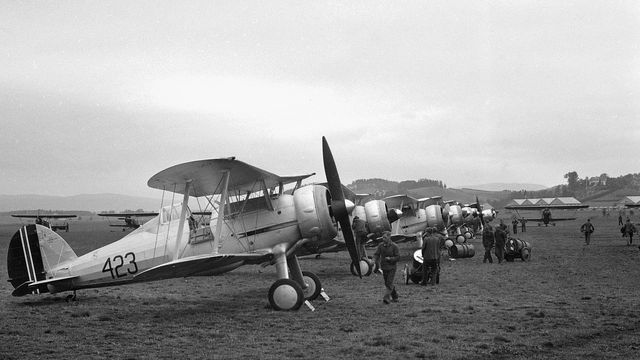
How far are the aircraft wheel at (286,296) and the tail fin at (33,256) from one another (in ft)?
16.4

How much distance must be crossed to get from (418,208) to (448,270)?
30.6 feet

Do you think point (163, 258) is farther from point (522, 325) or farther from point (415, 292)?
point (522, 325)

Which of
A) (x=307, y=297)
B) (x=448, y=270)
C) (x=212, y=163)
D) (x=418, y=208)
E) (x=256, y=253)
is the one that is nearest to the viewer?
(x=212, y=163)

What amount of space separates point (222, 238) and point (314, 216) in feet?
6.50

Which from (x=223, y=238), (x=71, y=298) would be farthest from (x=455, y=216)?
(x=71, y=298)

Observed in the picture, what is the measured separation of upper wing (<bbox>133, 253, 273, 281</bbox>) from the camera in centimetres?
920

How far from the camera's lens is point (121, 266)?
37.6ft

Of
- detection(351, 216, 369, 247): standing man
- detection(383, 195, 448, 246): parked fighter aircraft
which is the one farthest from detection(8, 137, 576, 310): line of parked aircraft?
detection(383, 195, 448, 246): parked fighter aircraft

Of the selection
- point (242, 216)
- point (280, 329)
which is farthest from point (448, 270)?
point (280, 329)

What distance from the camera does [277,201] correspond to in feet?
37.2

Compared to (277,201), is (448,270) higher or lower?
lower

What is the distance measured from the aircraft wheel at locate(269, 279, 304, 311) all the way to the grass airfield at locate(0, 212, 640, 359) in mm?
194

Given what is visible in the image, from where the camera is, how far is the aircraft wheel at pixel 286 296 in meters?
10.1

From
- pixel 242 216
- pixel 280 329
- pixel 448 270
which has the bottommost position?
pixel 448 270
